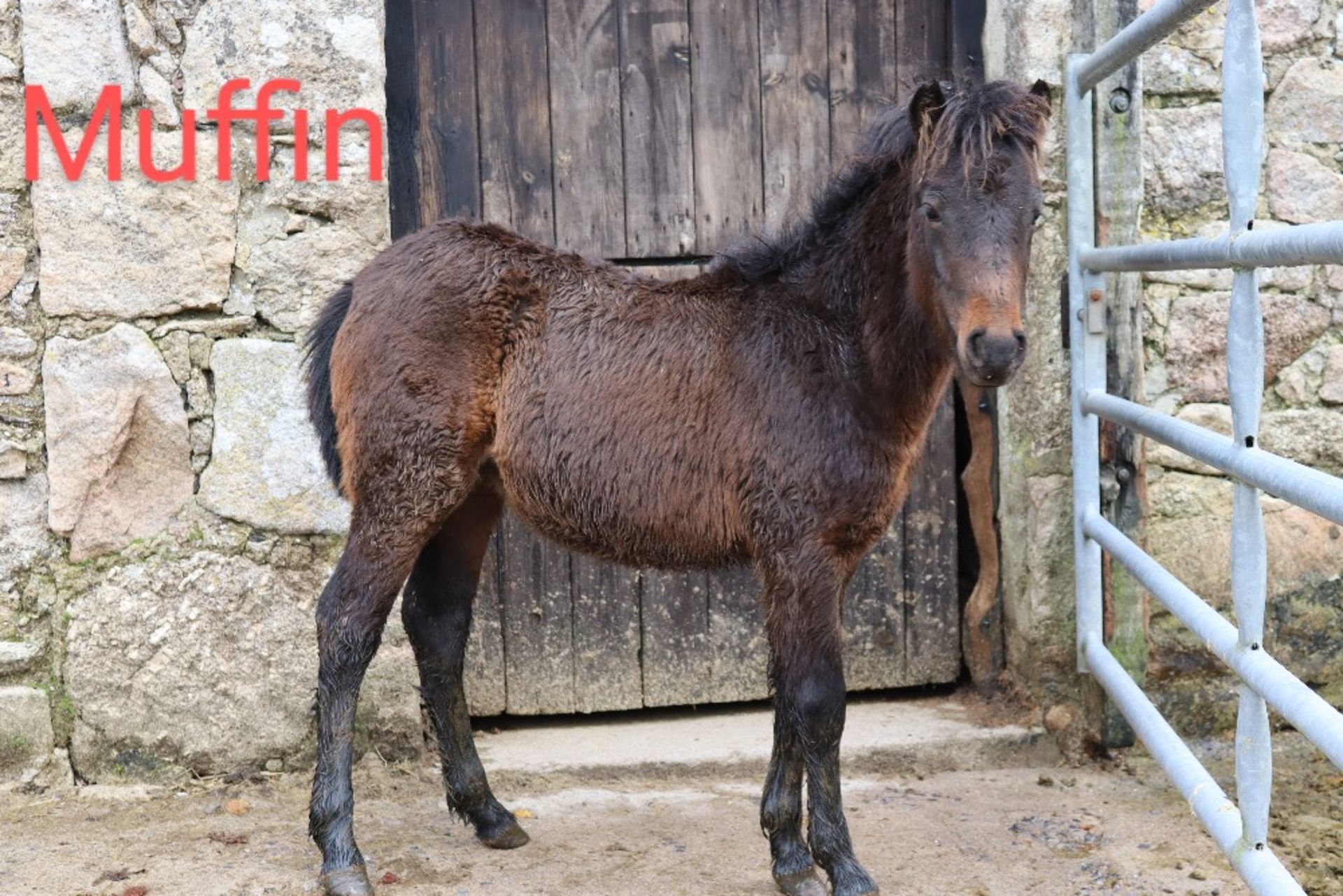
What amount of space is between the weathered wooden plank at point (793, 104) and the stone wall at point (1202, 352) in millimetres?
560

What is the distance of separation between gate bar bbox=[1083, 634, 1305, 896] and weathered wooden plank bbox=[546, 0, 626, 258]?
1980 millimetres

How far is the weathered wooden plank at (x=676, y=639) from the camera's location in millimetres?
4461

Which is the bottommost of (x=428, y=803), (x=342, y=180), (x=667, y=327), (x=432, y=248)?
(x=428, y=803)

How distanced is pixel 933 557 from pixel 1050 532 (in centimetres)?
44

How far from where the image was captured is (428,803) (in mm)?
4047

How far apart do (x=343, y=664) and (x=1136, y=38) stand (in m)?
2.57

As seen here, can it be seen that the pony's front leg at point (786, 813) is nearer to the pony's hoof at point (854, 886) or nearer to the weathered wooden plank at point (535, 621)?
the pony's hoof at point (854, 886)

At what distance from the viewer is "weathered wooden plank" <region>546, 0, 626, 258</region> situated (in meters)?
4.23

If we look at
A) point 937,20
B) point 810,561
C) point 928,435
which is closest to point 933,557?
point 928,435

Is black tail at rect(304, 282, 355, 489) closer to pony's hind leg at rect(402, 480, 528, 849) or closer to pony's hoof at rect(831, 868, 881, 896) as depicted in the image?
pony's hind leg at rect(402, 480, 528, 849)

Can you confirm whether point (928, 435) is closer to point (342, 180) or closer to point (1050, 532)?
point (1050, 532)

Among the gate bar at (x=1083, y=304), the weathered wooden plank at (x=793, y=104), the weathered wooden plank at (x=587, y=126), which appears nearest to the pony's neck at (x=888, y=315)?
the gate bar at (x=1083, y=304)

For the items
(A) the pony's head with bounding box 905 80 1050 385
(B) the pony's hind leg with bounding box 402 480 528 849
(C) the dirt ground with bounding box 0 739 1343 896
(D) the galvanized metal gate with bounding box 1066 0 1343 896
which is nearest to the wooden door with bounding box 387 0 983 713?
(C) the dirt ground with bounding box 0 739 1343 896

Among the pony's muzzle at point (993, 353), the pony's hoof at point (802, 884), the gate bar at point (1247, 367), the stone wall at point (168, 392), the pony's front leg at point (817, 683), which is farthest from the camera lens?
the stone wall at point (168, 392)
